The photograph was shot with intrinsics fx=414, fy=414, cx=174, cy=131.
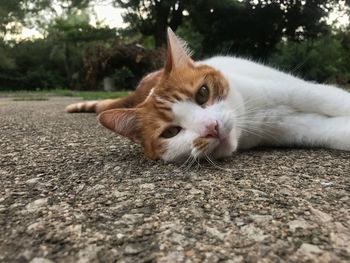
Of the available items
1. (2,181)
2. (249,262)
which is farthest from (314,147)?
(2,181)

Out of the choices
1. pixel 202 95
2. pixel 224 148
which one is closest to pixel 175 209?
pixel 224 148

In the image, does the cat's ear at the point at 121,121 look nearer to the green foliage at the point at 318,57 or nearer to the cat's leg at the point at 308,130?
the cat's leg at the point at 308,130

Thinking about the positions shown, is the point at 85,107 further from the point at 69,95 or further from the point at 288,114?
the point at 69,95

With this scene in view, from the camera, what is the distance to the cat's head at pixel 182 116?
1.83 meters

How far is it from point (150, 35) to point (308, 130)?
15667 millimetres

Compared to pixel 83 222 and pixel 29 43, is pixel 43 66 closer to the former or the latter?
pixel 29 43

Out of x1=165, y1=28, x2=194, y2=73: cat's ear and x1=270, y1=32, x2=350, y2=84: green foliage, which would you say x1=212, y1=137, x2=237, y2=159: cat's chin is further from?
x1=270, y1=32, x2=350, y2=84: green foliage

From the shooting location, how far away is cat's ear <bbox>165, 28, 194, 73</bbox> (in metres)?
2.12

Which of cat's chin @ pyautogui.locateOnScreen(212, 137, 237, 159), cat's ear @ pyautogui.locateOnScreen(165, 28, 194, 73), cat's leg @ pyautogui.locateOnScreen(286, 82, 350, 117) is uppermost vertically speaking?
cat's ear @ pyautogui.locateOnScreen(165, 28, 194, 73)

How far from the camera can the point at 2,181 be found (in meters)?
1.67

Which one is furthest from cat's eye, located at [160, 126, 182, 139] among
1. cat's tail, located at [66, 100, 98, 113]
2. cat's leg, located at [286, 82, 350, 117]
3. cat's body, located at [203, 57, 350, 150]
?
cat's tail, located at [66, 100, 98, 113]

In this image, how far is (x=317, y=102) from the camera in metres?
2.24

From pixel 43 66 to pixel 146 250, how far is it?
18852mm

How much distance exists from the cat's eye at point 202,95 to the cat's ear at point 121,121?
33cm
